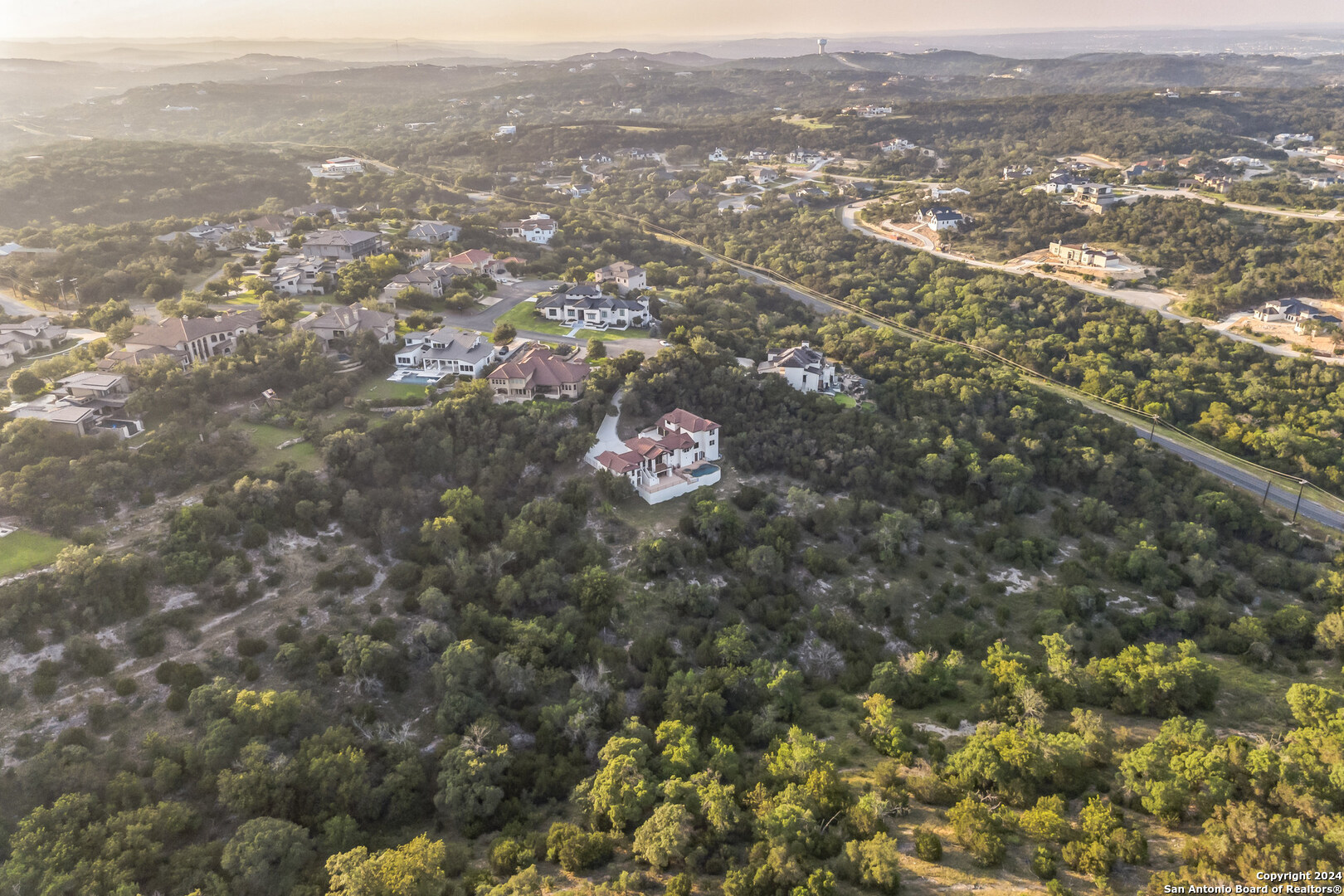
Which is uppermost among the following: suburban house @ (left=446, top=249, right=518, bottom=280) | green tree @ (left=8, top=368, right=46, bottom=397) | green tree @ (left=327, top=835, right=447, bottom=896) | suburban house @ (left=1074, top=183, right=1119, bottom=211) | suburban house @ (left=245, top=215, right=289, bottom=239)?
suburban house @ (left=1074, top=183, right=1119, bottom=211)

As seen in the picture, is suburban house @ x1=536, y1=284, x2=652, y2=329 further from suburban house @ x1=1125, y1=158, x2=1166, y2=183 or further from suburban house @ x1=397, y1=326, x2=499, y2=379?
suburban house @ x1=1125, y1=158, x2=1166, y2=183

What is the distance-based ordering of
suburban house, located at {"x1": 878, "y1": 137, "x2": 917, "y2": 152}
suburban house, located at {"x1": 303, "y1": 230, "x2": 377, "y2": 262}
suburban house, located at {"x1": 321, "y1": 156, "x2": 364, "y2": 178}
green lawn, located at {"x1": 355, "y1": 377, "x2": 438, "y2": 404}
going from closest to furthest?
green lawn, located at {"x1": 355, "y1": 377, "x2": 438, "y2": 404} < suburban house, located at {"x1": 303, "y1": 230, "x2": 377, "y2": 262} < suburban house, located at {"x1": 321, "y1": 156, "x2": 364, "y2": 178} < suburban house, located at {"x1": 878, "y1": 137, "x2": 917, "y2": 152}

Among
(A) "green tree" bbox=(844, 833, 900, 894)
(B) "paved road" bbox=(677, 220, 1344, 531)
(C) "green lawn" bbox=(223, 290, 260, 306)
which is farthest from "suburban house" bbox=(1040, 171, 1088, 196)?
(A) "green tree" bbox=(844, 833, 900, 894)

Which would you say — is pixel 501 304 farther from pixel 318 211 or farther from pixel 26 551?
pixel 318 211

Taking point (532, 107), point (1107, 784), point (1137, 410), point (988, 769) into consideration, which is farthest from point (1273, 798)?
point (532, 107)

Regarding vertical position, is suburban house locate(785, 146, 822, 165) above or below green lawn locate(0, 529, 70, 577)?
above

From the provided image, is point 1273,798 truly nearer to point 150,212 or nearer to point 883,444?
point 883,444

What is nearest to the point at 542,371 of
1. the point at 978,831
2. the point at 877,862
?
the point at 877,862
